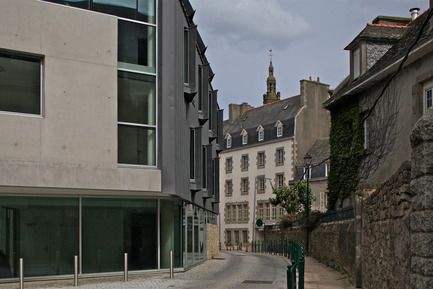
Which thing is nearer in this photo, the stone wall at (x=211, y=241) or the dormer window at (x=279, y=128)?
the stone wall at (x=211, y=241)

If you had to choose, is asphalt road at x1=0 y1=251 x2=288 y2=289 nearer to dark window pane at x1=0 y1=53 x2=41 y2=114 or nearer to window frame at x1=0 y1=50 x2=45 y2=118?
window frame at x1=0 y1=50 x2=45 y2=118

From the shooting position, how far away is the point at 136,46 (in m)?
18.1

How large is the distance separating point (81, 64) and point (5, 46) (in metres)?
2.16

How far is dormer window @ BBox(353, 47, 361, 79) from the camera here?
24.7 metres

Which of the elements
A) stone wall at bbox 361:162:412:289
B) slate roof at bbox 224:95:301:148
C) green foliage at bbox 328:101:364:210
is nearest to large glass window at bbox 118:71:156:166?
stone wall at bbox 361:162:412:289

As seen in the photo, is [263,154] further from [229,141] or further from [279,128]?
[229,141]

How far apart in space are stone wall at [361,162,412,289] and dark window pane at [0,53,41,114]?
9.53m

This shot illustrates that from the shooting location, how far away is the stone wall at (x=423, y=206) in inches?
212

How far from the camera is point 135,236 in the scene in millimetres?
18453

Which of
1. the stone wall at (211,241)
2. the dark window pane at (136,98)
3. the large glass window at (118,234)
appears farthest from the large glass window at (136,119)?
the stone wall at (211,241)

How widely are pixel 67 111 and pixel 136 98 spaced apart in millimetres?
2373

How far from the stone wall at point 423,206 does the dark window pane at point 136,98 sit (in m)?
13.0

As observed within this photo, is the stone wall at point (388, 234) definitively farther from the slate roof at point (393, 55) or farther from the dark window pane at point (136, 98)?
the slate roof at point (393, 55)

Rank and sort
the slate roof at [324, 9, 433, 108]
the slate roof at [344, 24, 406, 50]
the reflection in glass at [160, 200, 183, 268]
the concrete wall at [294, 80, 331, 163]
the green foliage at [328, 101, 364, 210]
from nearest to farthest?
the reflection in glass at [160, 200, 183, 268]
the slate roof at [324, 9, 433, 108]
the green foliage at [328, 101, 364, 210]
the slate roof at [344, 24, 406, 50]
the concrete wall at [294, 80, 331, 163]
